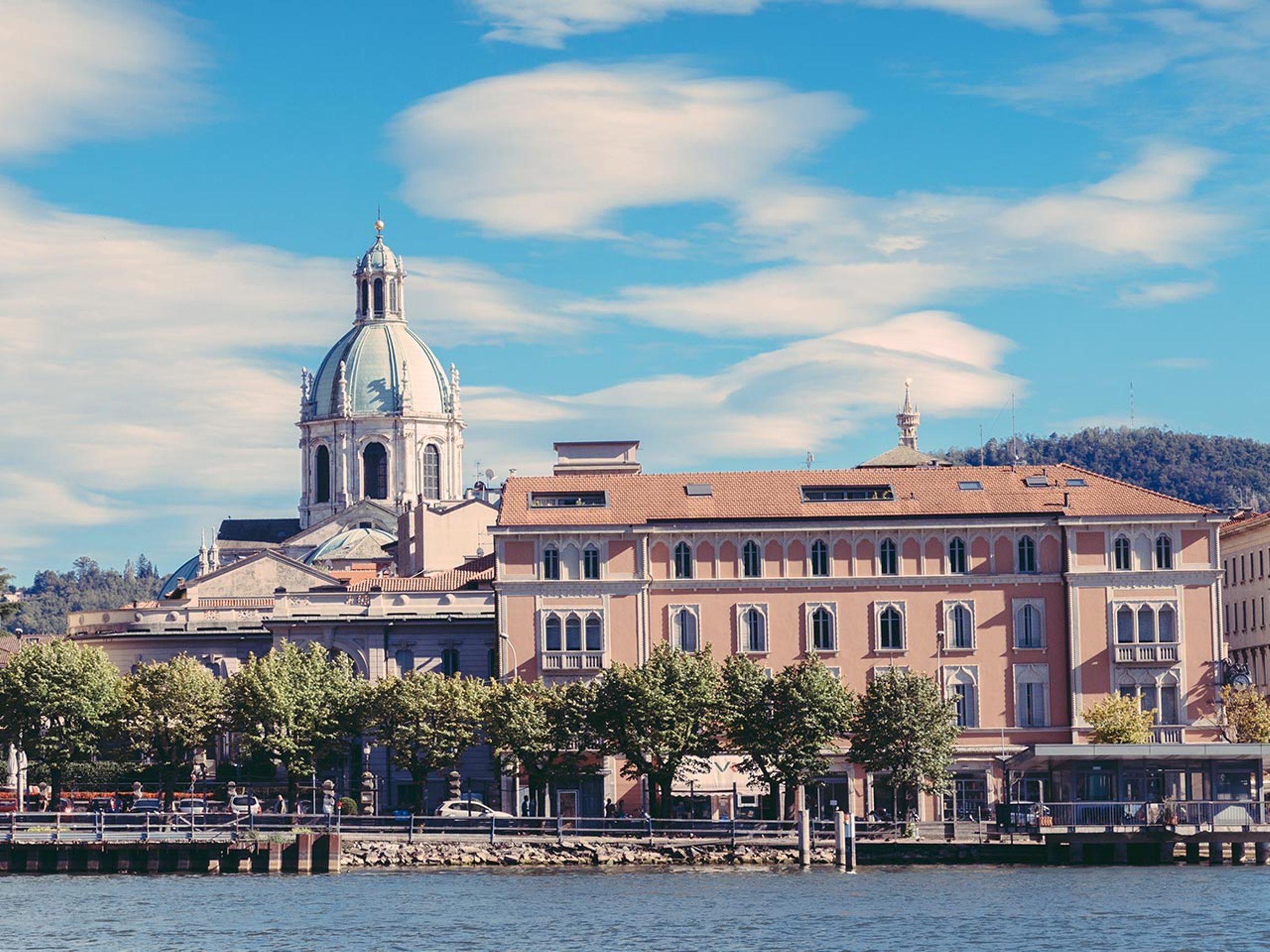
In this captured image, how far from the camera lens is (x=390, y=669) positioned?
12425 centimetres

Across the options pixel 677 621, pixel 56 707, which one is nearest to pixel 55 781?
pixel 56 707

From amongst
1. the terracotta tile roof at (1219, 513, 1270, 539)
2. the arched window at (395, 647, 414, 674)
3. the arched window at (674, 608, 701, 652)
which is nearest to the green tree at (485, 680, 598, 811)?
the arched window at (674, 608, 701, 652)

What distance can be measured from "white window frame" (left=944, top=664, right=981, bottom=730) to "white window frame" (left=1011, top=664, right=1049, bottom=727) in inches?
65.6

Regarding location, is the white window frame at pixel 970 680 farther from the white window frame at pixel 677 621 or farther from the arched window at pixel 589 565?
the arched window at pixel 589 565

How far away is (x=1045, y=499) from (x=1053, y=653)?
22.9ft

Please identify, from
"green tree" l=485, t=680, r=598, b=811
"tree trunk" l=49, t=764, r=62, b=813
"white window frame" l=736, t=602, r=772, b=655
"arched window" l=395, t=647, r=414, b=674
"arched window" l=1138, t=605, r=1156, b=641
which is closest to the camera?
"green tree" l=485, t=680, r=598, b=811

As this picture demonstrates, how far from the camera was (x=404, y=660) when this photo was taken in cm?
12462

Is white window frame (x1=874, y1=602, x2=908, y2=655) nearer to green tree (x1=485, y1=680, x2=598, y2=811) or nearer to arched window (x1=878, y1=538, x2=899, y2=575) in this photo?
arched window (x1=878, y1=538, x2=899, y2=575)

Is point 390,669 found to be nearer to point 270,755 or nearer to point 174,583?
point 270,755

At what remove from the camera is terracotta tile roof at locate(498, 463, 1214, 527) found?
116 metres

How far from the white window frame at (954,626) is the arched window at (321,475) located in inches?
3072

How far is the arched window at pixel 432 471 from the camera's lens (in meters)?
185

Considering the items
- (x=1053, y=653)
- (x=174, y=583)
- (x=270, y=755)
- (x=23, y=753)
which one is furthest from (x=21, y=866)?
(x=174, y=583)

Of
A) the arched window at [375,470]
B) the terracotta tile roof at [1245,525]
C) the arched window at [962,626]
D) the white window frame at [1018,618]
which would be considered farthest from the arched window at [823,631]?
the arched window at [375,470]
